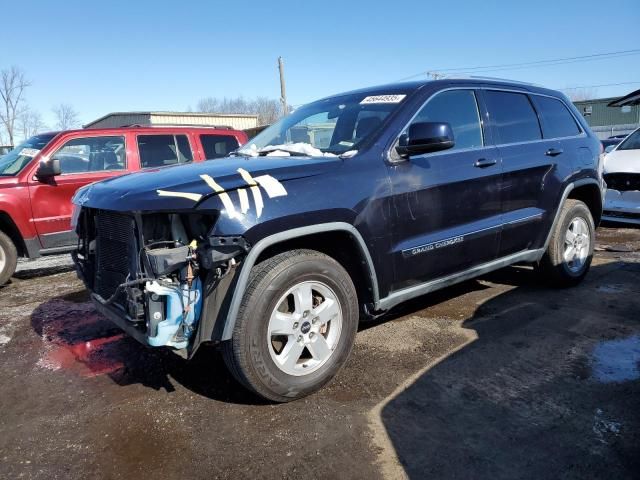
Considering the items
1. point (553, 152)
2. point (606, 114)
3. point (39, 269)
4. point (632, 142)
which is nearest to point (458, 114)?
point (553, 152)

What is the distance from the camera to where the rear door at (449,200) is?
3.35 meters

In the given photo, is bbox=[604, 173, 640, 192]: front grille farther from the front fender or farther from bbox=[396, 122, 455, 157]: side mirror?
the front fender

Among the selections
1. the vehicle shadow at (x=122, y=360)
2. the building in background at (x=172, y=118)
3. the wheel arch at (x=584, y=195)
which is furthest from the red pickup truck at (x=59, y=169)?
the building in background at (x=172, y=118)

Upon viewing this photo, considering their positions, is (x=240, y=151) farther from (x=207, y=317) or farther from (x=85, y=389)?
(x=85, y=389)

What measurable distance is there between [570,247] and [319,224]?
322 centimetres

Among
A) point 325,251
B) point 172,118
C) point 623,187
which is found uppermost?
point 172,118

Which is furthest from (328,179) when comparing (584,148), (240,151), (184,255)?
(584,148)

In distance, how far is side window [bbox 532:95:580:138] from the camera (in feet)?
15.2

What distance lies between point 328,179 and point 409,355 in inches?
57.0

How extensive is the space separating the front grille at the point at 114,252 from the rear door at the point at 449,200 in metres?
1.63

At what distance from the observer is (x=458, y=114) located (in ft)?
12.7

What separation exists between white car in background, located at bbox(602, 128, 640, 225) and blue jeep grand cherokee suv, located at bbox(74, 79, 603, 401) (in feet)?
13.4

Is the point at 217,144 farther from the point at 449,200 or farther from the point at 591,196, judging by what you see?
the point at 591,196

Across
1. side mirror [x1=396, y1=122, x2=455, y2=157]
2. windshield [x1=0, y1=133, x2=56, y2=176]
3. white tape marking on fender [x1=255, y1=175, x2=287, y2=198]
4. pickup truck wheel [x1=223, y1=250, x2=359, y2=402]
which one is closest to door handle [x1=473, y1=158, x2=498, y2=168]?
side mirror [x1=396, y1=122, x2=455, y2=157]
